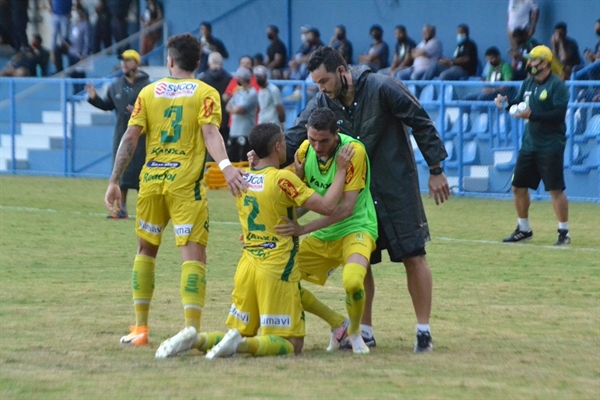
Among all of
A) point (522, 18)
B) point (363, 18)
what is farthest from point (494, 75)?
point (363, 18)

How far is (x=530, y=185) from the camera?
516 inches

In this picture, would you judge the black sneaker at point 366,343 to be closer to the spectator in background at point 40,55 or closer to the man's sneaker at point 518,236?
the man's sneaker at point 518,236

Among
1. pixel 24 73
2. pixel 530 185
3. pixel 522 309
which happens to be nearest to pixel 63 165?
pixel 24 73

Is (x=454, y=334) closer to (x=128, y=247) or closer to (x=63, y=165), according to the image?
(x=128, y=247)

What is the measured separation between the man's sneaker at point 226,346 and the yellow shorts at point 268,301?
11.5 inches

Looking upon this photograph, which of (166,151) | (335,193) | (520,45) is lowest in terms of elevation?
(335,193)

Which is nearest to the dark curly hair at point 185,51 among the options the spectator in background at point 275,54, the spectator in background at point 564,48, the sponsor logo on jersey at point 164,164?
the sponsor logo on jersey at point 164,164

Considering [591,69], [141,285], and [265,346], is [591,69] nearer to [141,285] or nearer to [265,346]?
[141,285]

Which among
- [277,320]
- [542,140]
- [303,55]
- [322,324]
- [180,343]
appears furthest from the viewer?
[303,55]

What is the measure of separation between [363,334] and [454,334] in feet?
2.53

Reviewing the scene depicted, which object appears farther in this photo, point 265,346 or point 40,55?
point 40,55

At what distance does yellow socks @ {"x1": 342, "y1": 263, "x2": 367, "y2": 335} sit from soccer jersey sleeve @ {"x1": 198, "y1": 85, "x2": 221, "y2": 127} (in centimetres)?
125

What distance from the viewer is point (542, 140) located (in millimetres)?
12977

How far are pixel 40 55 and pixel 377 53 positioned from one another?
9.69 meters
